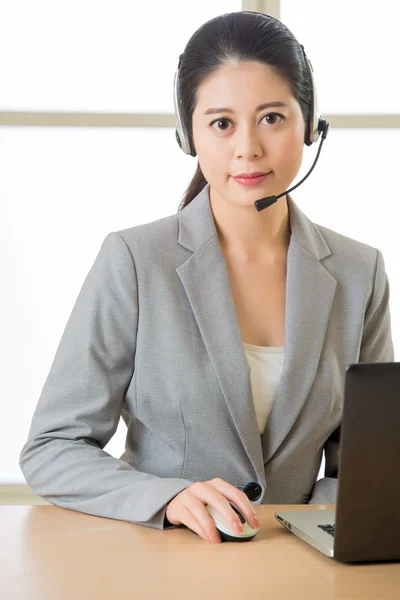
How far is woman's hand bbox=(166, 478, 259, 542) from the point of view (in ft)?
3.48

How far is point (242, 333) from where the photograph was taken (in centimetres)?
152

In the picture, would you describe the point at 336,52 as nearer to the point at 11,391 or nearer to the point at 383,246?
the point at 383,246

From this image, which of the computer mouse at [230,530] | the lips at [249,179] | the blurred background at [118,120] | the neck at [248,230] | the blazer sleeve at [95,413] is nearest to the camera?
the computer mouse at [230,530]

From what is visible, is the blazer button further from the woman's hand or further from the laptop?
the laptop

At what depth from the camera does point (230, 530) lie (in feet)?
3.43

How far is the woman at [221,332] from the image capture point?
4.62 ft

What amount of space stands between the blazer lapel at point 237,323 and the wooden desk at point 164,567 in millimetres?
298

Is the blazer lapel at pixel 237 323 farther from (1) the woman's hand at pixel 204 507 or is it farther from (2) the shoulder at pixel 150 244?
(1) the woman's hand at pixel 204 507

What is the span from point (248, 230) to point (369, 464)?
0.78 metres

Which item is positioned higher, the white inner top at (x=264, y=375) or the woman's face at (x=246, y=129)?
the woman's face at (x=246, y=129)

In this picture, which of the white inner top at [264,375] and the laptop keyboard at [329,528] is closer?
the laptop keyboard at [329,528]

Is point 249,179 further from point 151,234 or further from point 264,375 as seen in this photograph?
point 264,375

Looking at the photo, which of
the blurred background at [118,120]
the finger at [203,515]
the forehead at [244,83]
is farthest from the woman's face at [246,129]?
the blurred background at [118,120]

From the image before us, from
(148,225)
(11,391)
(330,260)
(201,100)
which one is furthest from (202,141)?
(11,391)
